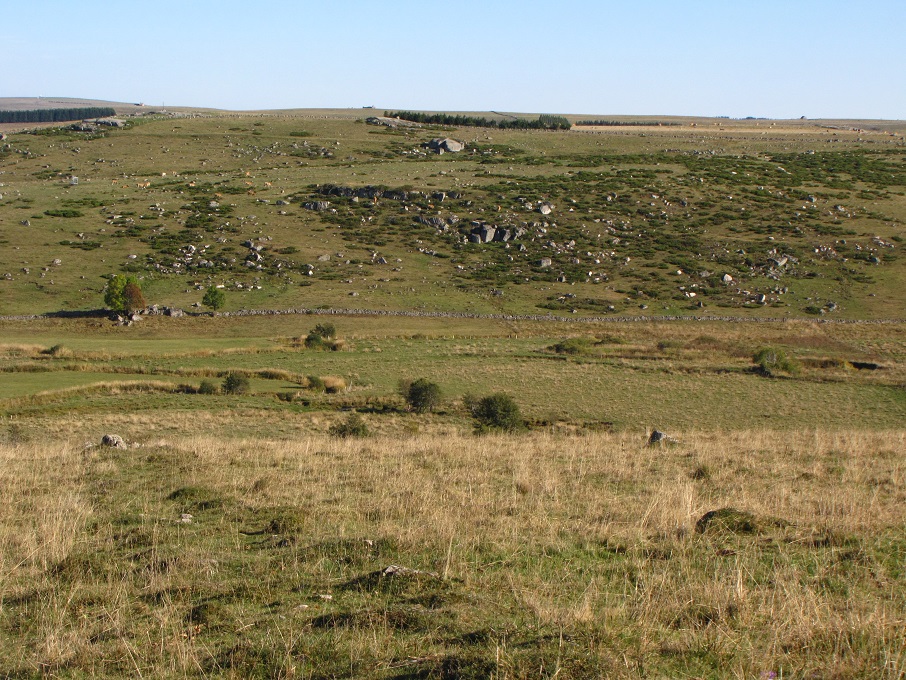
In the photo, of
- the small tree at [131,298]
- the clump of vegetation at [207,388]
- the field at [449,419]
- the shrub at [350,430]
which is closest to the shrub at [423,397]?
the field at [449,419]

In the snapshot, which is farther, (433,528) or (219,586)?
(433,528)

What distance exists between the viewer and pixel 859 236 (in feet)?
260

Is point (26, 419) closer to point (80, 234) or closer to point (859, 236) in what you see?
point (80, 234)

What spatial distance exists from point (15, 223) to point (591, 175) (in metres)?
66.4

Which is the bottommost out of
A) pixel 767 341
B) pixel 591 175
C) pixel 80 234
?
pixel 767 341

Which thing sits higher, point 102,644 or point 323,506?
point 102,644

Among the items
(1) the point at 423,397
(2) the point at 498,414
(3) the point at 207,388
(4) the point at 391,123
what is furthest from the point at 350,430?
(4) the point at 391,123

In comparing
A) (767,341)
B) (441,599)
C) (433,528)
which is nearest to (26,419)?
(433,528)

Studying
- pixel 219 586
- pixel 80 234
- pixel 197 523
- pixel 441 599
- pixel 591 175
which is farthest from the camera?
pixel 591 175

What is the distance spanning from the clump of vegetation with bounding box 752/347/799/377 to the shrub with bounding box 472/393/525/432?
17613 mm

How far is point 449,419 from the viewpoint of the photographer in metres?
29.0

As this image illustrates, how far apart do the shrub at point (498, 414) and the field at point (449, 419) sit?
0.85 metres

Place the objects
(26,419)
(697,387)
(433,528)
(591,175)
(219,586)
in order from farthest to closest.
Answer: (591,175), (697,387), (26,419), (433,528), (219,586)

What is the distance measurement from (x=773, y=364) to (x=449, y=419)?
65.3ft
